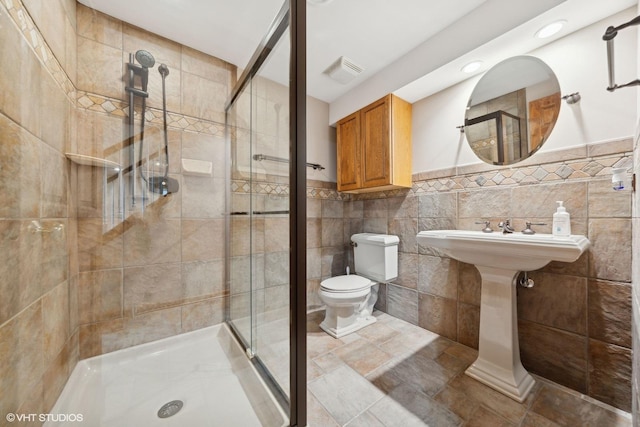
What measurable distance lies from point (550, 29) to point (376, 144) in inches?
45.7

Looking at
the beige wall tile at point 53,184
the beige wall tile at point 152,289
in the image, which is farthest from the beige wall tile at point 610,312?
the beige wall tile at point 53,184

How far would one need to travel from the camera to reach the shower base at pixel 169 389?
1.01m

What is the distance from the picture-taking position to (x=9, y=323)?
68 centimetres

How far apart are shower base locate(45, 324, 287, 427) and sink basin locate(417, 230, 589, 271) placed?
122 centimetres

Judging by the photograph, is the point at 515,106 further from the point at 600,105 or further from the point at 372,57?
the point at 372,57

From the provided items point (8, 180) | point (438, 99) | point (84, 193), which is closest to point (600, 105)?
point (438, 99)

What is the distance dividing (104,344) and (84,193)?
0.84m

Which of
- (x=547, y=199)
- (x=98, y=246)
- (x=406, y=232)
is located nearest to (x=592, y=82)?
(x=547, y=199)

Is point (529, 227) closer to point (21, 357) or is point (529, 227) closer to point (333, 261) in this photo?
point (333, 261)

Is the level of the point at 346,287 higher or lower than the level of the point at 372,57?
lower

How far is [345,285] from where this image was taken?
1.88 metres

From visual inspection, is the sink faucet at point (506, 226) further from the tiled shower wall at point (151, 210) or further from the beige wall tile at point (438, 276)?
the tiled shower wall at point (151, 210)

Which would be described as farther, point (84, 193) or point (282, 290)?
point (84, 193)

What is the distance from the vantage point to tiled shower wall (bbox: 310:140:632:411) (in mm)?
1123
